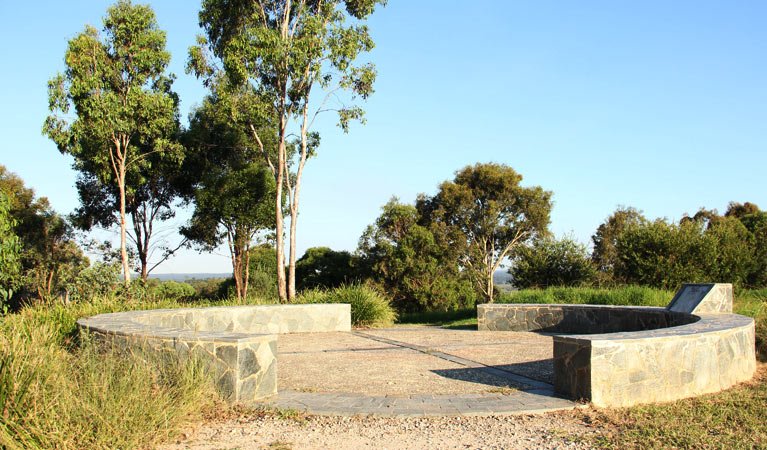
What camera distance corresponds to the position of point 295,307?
12219 millimetres

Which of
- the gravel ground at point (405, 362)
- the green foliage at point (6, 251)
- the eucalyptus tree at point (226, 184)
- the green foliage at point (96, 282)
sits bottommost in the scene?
the gravel ground at point (405, 362)

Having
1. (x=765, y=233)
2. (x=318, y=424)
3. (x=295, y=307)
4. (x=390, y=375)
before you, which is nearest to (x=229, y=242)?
(x=295, y=307)

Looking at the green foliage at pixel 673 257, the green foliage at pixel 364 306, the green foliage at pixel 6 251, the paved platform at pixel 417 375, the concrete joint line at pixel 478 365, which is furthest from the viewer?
the green foliage at pixel 673 257

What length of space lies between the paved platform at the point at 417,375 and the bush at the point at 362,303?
214 centimetres

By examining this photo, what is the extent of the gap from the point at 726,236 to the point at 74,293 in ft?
68.1

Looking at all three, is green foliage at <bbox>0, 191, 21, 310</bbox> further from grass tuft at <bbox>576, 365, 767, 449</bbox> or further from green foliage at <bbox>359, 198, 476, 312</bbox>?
green foliage at <bbox>359, 198, 476, 312</bbox>

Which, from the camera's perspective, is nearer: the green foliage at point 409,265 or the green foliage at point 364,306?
the green foliage at point 364,306

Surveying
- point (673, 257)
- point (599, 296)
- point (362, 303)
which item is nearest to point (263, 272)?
point (362, 303)

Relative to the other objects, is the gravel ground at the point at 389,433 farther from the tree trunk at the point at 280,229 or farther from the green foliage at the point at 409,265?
the green foliage at the point at 409,265

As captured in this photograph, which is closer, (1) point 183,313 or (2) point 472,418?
(2) point 472,418

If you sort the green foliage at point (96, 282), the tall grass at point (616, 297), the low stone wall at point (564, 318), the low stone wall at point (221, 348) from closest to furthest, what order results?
the low stone wall at point (221, 348)
the low stone wall at point (564, 318)
the tall grass at point (616, 297)
the green foliage at point (96, 282)

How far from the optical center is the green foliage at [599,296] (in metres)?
13.1

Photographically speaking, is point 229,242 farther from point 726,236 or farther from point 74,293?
point 726,236

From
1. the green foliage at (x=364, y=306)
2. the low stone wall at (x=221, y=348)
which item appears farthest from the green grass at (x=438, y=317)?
the low stone wall at (x=221, y=348)
